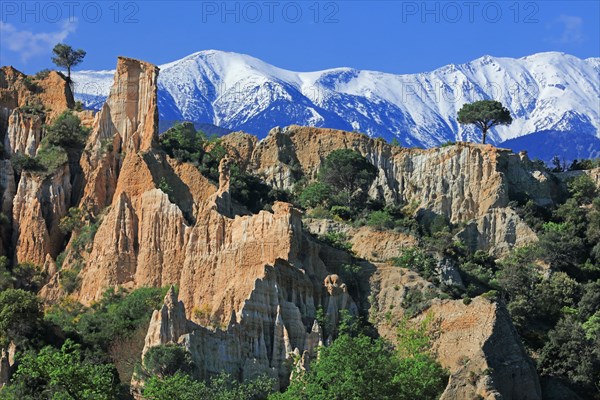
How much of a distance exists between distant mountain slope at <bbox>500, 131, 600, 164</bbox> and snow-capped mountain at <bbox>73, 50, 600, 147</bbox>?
12.4ft

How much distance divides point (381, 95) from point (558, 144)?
58.0 feet

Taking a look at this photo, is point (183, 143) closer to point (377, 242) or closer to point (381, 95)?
point (377, 242)

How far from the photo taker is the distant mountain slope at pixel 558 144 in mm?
137625

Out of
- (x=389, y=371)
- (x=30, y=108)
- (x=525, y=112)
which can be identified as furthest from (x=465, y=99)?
(x=389, y=371)

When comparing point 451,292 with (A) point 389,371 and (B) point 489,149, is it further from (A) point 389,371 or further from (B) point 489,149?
(B) point 489,149

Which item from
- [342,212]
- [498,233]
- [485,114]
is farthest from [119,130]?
[485,114]

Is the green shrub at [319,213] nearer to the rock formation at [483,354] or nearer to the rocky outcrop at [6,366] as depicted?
the rock formation at [483,354]

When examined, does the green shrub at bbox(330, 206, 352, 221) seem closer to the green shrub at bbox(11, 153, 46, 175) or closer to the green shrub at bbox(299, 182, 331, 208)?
the green shrub at bbox(299, 182, 331, 208)

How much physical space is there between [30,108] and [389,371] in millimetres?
30749

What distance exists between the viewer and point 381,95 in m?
152

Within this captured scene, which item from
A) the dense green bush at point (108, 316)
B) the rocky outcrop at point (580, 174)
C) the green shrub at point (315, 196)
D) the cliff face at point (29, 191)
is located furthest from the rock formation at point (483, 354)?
the rocky outcrop at point (580, 174)

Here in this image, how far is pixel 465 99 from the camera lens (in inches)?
5827

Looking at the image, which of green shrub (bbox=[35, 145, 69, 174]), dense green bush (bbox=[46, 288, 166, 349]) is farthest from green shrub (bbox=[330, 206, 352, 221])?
dense green bush (bbox=[46, 288, 166, 349])

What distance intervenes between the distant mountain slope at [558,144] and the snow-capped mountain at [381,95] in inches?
149
